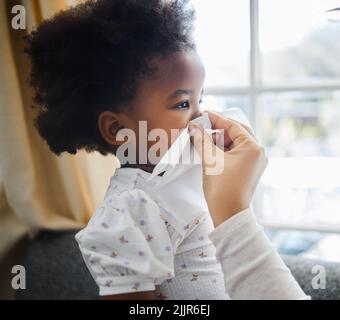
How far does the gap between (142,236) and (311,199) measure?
390 millimetres

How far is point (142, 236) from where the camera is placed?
2.28 ft

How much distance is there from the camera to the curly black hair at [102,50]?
0.73 m

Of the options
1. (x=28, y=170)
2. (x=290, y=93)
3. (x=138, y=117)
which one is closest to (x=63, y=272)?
(x=28, y=170)

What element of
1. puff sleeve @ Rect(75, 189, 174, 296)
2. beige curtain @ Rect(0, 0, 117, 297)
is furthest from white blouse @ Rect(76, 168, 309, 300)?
beige curtain @ Rect(0, 0, 117, 297)

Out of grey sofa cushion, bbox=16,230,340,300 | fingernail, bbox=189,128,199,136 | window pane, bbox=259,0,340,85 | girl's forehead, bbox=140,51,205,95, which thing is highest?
window pane, bbox=259,0,340,85

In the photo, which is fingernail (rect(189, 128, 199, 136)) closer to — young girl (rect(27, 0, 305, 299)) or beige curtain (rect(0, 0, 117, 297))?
young girl (rect(27, 0, 305, 299))

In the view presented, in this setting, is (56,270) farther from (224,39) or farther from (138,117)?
(224,39)

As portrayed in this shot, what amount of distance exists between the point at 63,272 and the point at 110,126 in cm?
31

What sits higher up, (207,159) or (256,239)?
(207,159)

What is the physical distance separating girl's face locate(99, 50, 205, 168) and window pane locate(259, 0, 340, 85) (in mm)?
185

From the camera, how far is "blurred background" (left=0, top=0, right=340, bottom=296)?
84 cm

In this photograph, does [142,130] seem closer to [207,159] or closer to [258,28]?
[207,159]
